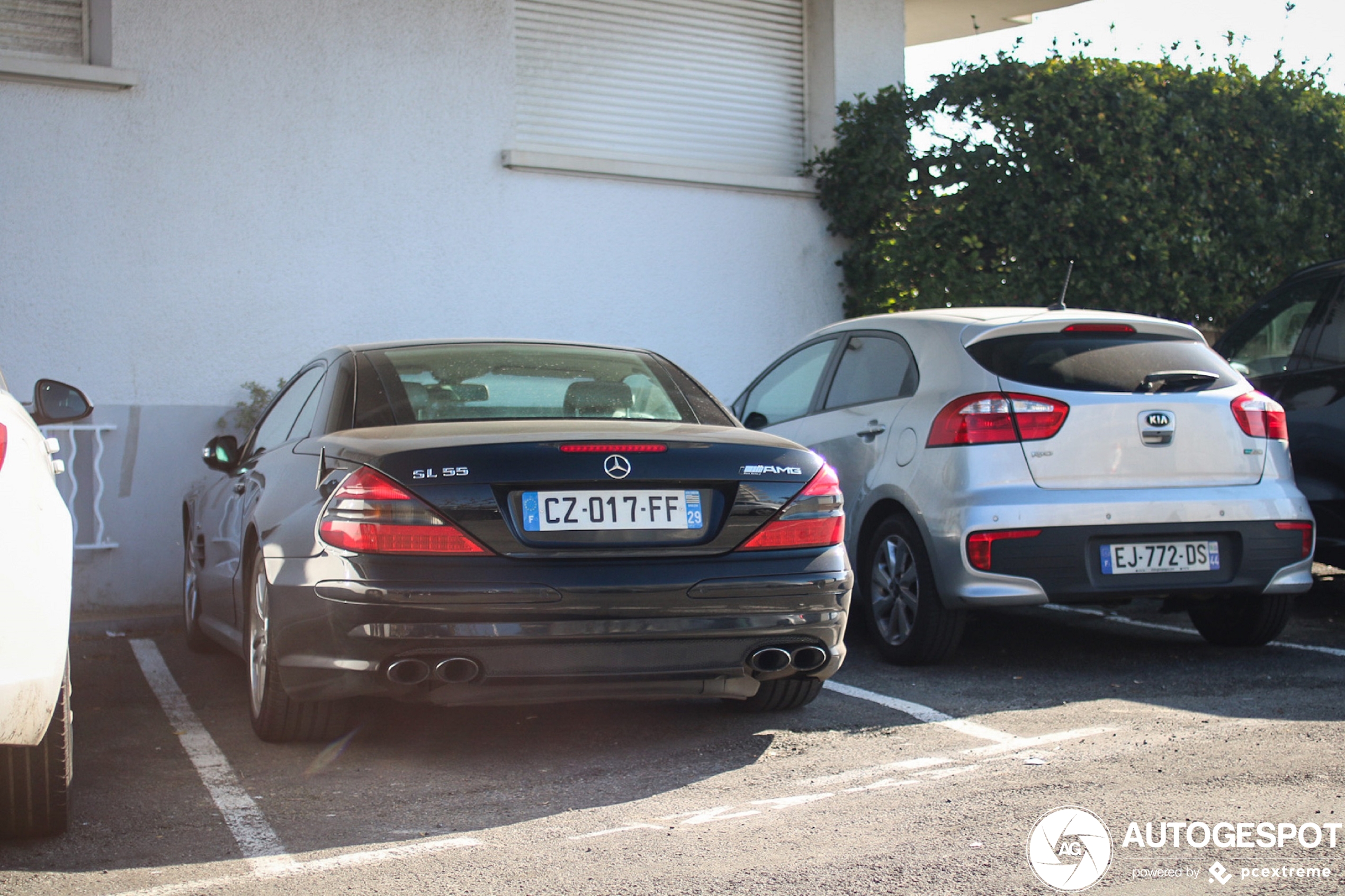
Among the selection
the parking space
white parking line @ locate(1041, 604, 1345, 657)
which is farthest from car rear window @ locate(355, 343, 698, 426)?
white parking line @ locate(1041, 604, 1345, 657)

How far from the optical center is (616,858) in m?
3.43

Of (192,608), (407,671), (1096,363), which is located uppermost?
(1096,363)

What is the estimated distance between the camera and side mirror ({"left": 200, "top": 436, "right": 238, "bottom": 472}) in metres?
6.12

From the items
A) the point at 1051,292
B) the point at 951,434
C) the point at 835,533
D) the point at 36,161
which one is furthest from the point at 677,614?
the point at 1051,292

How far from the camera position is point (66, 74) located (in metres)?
8.45

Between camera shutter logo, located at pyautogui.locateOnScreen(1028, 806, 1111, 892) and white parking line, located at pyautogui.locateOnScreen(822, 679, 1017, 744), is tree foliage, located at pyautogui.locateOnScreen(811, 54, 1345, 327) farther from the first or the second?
camera shutter logo, located at pyautogui.locateOnScreen(1028, 806, 1111, 892)

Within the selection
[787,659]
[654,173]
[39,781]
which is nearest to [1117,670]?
[787,659]

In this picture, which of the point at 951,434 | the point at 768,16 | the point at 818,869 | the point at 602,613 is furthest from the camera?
the point at 768,16

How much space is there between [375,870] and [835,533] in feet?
6.07

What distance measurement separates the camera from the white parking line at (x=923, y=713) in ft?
15.6

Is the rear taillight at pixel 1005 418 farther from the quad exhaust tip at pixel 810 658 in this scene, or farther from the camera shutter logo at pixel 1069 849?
the camera shutter logo at pixel 1069 849

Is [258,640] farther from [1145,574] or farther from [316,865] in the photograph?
[1145,574]

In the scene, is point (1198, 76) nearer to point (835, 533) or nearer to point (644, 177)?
point (644, 177)

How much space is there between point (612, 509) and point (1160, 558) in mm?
2695
